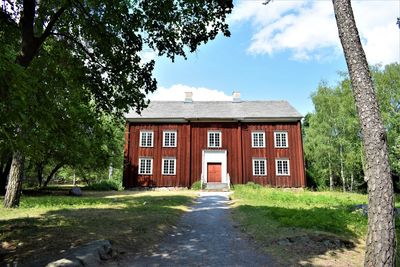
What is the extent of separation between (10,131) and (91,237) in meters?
3.80

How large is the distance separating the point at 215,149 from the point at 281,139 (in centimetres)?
673

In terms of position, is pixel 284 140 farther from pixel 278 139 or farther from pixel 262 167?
pixel 262 167

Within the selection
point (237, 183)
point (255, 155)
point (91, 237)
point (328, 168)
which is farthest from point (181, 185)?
point (91, 237)

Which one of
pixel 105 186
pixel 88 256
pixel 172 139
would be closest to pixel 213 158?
pixel 172 139

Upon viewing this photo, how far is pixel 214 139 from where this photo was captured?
1270 inches

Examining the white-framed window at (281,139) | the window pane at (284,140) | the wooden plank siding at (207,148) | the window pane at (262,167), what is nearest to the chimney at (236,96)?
the wooden plank siding at (207,148)

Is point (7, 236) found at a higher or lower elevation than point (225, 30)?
lower

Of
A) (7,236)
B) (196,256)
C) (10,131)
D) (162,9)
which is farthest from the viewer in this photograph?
(162,9)

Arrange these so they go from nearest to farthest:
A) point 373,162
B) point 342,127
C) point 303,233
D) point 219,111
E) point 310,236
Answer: point 373,162 → point 310,236 → point 303,233 → point 219,111 → point 342,127

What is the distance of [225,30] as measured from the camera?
30.4 ft

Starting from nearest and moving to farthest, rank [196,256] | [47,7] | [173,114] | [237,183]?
[196,256]
[47,7]
[237,183]
[173,114]

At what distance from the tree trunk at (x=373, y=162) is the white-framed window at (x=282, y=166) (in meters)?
26.0

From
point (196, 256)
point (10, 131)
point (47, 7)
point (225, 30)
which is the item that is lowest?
point (196, 256)

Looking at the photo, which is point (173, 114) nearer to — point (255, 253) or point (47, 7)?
point (47, 7)
